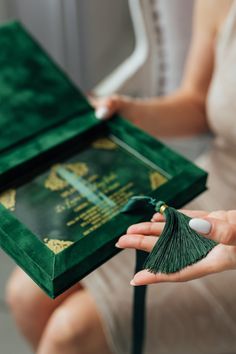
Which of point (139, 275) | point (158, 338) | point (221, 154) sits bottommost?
point (158, 338)

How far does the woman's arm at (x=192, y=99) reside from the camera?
2.76 feet

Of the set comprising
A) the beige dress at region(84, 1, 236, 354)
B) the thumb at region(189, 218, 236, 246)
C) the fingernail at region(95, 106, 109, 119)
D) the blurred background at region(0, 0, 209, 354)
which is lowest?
the beige dress at region(84, 1, 236, 354)

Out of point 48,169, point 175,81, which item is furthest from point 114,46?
point 48,169

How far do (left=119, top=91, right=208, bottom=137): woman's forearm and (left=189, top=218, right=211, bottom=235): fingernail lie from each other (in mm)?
346

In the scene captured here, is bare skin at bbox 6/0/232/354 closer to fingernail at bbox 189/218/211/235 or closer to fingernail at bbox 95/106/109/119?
fingernail at bbox 95/106/109/119

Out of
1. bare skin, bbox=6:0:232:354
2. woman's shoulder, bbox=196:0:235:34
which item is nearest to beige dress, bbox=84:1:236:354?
bare skin, bbox=6:0:232:354

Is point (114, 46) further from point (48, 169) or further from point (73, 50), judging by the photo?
point (48, 169)

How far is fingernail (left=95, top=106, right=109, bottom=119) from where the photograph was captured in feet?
2.26

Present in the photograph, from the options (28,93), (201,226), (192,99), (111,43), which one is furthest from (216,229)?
(111,43)

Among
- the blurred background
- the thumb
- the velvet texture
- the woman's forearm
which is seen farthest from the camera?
the blurred background

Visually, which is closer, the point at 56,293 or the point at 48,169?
the point at 56,293

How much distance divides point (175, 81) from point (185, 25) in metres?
0.12

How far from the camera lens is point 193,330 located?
701 millimetres

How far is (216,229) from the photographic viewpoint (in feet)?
1.60
